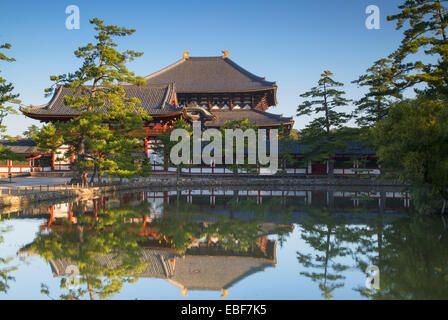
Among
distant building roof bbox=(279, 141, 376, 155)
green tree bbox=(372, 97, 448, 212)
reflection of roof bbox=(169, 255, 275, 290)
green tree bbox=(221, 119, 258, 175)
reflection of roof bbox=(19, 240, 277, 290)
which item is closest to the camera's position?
reflection of roof bbox=(169, 255, 275, 290)

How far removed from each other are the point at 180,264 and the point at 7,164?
33720 mm

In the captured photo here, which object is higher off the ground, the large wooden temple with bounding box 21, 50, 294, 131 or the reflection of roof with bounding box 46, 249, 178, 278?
the large wooden temple with bounding box 21, 50, 294, 131


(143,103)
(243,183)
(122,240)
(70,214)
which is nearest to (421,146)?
(122,240)

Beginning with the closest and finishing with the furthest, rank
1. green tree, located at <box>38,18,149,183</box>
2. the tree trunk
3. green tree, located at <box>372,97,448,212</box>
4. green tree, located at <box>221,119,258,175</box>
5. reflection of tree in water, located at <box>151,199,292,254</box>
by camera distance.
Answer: reflection of tree in water, located at <box>151,199,292,254</box> < green tree, located at <box>372,97,448,212</box> < green tree, located at <box>38,18,149,183</box> < green tree, located at <box>221,119,258,175</box> < the tree trunk

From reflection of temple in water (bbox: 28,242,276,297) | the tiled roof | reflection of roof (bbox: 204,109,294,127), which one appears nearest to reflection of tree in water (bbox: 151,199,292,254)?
reflection of temple in water (bbox: 28,242,276,297)

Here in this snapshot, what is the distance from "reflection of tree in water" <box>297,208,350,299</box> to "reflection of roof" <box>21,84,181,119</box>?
70.0 feet

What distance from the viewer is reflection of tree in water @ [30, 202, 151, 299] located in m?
6.97

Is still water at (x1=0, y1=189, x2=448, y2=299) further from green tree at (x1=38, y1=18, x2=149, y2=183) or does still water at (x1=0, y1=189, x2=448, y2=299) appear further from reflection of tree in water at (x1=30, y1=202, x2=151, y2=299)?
green tree at (x1=38, y1=18, x2=149, y2=183)

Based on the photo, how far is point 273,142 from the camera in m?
35.1

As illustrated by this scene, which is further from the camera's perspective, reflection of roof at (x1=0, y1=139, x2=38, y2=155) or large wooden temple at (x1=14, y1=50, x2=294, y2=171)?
reflection of roof at (x1=0, y1=139, x2=38, y2=155)

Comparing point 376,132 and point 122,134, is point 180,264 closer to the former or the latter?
point 376,132

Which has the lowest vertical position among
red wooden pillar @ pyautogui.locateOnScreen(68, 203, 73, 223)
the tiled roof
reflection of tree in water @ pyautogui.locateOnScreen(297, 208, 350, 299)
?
reflection of tree in water @ pyautogui.locateOnScreen(297, 208, 350, 299)
